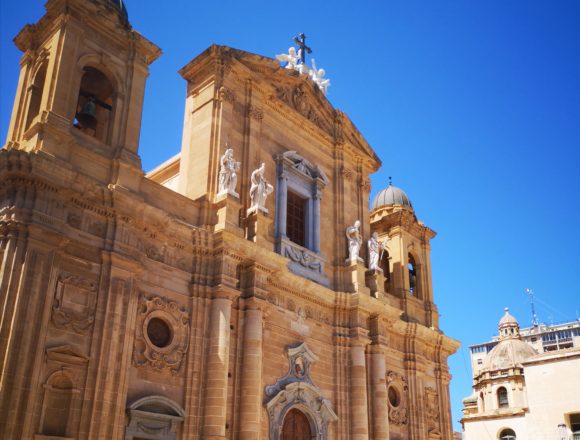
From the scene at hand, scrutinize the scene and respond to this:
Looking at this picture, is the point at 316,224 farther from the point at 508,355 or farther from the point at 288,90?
the point at 508,355

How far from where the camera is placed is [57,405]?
42.7 ft

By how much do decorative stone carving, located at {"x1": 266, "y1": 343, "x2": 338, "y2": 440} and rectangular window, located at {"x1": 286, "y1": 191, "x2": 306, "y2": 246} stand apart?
3.71 m

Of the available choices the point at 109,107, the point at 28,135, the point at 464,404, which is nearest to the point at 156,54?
the point at 109,107

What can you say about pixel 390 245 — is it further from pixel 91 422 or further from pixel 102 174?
pixel 91 422

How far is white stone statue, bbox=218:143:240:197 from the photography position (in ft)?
59.2

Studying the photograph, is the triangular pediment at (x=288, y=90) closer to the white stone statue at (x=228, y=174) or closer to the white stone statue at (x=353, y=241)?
the white stone statue at (x=228, y=174)

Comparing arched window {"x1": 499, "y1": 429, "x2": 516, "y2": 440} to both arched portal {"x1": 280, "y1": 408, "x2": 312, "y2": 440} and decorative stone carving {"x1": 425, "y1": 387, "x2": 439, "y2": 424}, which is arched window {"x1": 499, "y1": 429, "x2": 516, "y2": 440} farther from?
arched portal {"x1": 280, "y1": 408, "x2": 312, "y2": 440}

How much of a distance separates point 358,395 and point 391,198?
1018 centimetres

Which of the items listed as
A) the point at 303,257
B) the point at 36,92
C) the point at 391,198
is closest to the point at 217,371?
the point at 303,257

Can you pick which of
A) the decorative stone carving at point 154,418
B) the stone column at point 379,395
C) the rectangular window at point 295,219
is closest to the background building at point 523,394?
the stone column at point 379,395

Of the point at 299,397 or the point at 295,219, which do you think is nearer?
the point at 299,397

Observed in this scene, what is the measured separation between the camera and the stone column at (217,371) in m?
15.3

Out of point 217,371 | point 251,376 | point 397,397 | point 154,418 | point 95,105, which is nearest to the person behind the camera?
point 154,418

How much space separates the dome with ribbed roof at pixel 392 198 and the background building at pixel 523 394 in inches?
579
